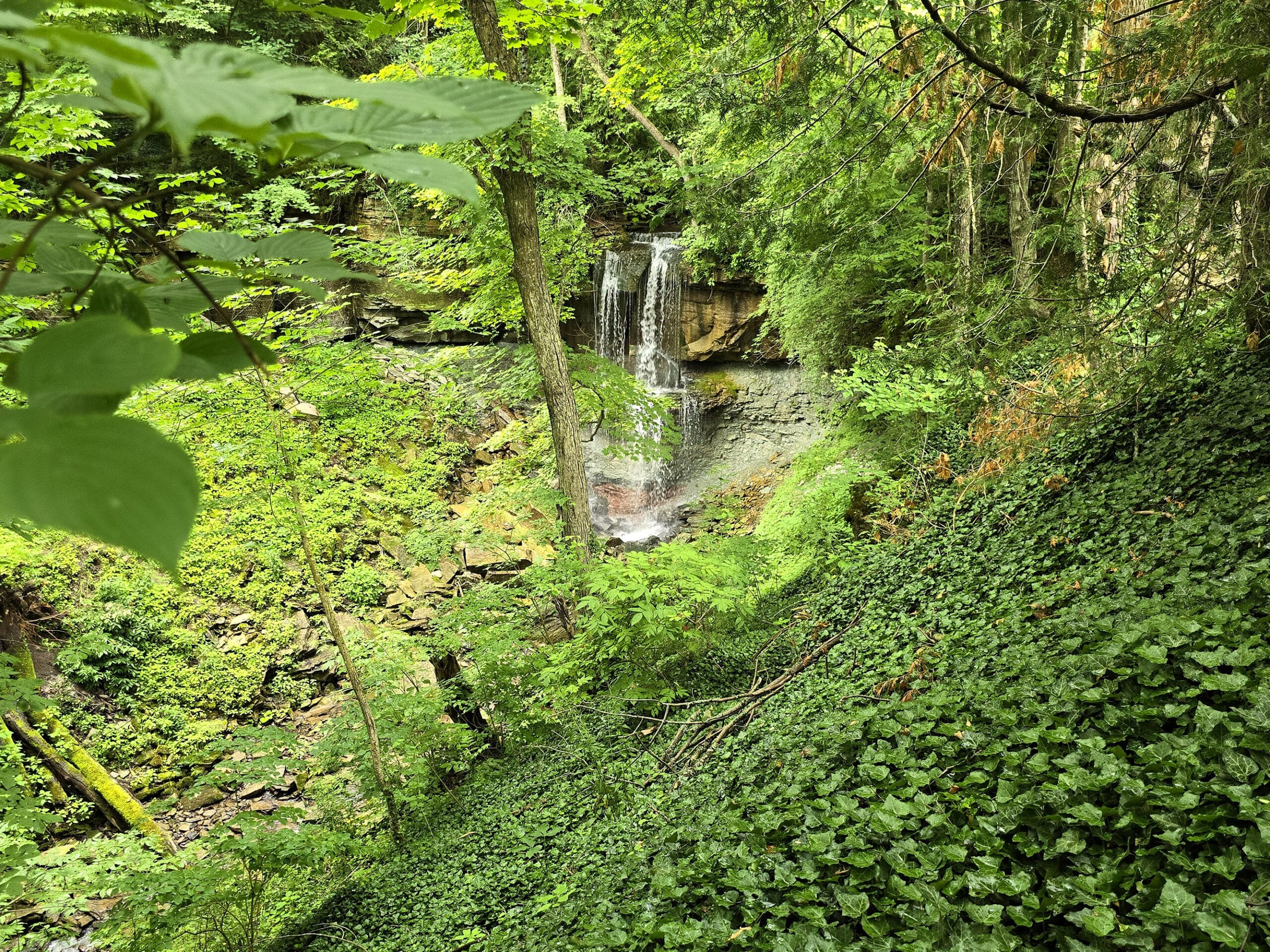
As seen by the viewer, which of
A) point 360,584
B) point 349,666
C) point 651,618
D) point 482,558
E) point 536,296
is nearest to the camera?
point 651,618

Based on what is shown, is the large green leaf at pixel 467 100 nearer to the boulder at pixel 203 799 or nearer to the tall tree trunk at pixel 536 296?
the tall tree trunk at pixel 536 296

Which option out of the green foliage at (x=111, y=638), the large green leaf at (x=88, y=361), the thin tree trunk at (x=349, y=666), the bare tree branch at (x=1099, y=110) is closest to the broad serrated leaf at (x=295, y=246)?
the large green leaf at (x=88, y=361)

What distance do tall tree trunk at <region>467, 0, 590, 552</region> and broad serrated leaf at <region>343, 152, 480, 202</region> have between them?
17.1ft

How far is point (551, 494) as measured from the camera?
20.3 ft

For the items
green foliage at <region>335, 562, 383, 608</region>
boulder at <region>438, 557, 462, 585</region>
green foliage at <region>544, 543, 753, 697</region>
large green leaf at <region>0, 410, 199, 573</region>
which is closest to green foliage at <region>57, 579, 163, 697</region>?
green foliage at <region>335, 562, 383, 608</region>

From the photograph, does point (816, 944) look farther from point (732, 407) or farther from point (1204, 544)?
Answer: point (732, 407)

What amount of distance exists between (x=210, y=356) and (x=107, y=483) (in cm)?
29

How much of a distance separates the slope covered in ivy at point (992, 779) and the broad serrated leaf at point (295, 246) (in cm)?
220

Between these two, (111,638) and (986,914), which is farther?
(111,638)

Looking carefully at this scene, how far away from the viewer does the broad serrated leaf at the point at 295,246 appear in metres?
0.64

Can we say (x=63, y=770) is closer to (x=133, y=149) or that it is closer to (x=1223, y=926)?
(x=133, y=149)

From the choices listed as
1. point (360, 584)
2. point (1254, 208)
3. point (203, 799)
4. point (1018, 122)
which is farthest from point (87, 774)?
point (1254, 208)

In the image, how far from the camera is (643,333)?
14961 millimetres

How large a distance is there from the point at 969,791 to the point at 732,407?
12.6 meters
